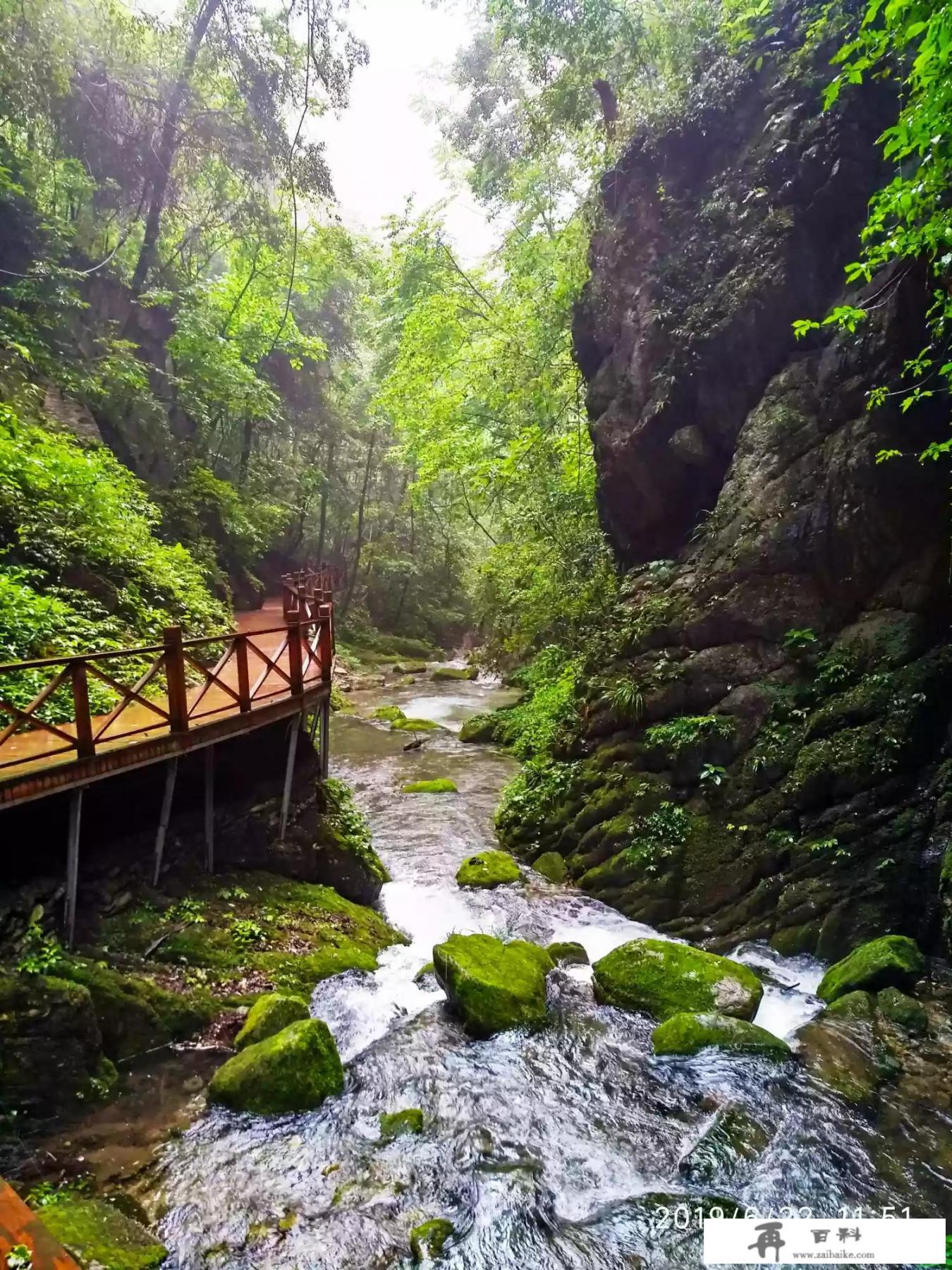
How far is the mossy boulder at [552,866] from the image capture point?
11.3m

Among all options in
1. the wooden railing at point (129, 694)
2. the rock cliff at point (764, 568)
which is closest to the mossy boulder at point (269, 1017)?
the wooden railing at point (129, 694)

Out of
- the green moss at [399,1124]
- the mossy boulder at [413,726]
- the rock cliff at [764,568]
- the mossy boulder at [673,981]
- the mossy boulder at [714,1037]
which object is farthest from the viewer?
the mossy boulder at [413,726]

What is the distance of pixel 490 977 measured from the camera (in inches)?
306

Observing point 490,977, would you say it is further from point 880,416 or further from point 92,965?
point 880,416

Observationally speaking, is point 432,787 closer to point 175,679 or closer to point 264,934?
point 264,934

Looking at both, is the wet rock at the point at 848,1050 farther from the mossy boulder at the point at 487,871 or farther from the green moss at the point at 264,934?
the green moss at the point at 264,934

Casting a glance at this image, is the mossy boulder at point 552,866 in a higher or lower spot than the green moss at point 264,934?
lower

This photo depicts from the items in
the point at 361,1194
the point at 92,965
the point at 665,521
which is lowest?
the point at 361,1194

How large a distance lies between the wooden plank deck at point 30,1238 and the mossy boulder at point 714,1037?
5.65 m

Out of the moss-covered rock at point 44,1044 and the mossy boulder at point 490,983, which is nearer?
the moss-covered rock at point 44,1044

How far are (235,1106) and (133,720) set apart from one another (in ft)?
14.0

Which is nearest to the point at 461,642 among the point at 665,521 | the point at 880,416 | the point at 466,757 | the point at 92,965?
the point at 466,757

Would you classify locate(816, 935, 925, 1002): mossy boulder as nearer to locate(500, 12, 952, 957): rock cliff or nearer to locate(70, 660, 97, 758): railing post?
locate(500, 12, 952, 957): rock cliff

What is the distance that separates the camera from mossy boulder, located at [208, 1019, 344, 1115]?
5926mm
